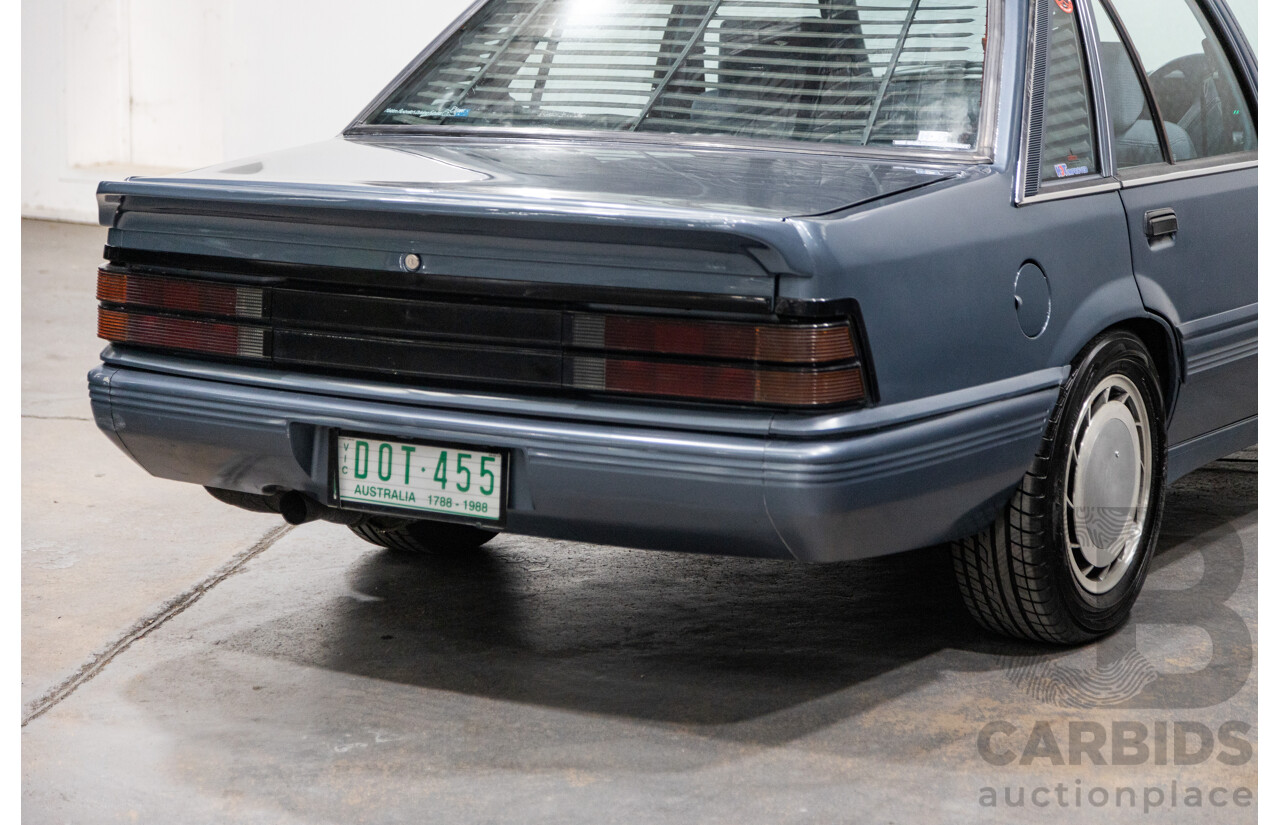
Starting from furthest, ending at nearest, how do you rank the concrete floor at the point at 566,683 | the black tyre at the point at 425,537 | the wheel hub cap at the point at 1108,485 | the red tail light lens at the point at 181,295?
the black tyre at the point at 425,537 < the wheel hub cap at the point at 1108,485 < the red tail light lens at the point at 181,295 < the concrete floor at the point at 566,683

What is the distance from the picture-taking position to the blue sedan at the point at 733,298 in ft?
8.21

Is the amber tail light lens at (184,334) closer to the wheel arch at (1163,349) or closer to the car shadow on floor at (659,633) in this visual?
the car shadow on floor at (659,633)

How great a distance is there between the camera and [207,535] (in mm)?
4129

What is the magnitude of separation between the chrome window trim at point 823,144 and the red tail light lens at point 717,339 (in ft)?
2.22

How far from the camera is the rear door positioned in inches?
131

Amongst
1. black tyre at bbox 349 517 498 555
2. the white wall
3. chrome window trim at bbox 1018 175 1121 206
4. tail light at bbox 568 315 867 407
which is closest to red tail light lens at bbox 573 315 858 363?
tail light at bbox 568 315 867 407

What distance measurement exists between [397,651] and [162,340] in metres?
0.85

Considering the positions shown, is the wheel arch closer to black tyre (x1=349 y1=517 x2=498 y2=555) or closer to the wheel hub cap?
the wheel hub cap

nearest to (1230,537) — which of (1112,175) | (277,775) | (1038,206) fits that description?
(1112,175)

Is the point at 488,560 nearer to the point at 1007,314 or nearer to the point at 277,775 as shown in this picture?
the point at 277,775

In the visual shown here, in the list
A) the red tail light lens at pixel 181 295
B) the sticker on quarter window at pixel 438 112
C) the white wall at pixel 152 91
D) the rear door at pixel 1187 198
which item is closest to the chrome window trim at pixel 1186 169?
the rear door at pixel 1187 198

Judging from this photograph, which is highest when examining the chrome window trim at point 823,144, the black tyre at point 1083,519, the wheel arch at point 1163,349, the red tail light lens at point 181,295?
the chrome window trim at point 823,144

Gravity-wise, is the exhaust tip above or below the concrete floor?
above

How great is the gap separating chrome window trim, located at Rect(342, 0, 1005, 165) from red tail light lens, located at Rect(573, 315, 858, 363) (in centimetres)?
68
